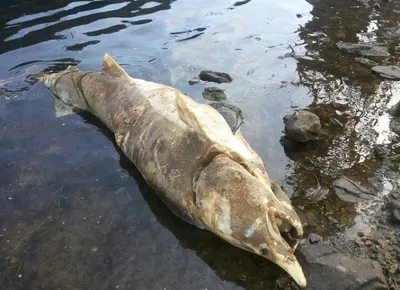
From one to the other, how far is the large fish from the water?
43 centimetres

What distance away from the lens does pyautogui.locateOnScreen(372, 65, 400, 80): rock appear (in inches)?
292

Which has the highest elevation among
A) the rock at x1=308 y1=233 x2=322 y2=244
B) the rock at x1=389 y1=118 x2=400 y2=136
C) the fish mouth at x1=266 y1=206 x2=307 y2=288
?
the fish mouth at x1=266 y1=206 x2=307 y2=288

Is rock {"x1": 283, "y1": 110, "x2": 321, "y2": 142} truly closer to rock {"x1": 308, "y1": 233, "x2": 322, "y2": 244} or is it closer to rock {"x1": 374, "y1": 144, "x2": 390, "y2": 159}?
rock {"x1": 374, "y1": 144, "x2": 390, "y2": 159}

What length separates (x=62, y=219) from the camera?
4.96 m

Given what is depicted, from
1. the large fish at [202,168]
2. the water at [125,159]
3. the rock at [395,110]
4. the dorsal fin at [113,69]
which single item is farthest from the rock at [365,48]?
the dorsal fin at [113,69]

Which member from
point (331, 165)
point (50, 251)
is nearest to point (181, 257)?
point (50, 251)

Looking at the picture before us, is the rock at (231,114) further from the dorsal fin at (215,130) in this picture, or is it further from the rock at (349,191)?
the rock at (349,191)

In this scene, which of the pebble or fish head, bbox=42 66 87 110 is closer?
the pebble

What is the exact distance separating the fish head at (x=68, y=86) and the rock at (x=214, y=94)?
6.92 feet

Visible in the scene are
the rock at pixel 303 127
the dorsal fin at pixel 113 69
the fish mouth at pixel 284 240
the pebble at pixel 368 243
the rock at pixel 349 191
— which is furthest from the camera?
the dorsal fin at pixel 113 69

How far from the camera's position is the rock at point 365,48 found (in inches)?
328

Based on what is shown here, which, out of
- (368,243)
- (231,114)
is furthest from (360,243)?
(231,114)

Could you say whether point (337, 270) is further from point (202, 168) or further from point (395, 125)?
point (395, 125)

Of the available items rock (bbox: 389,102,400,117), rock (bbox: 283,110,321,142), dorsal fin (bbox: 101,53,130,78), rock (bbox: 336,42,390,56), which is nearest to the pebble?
rock (bbox: 283,110,321,142)
